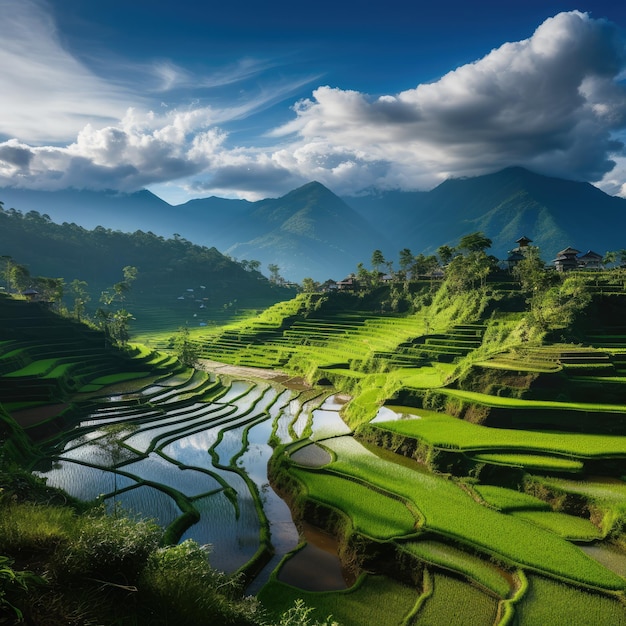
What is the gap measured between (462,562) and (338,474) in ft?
30.4

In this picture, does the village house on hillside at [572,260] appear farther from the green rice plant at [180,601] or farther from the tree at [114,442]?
the green rice plant at [180,601]

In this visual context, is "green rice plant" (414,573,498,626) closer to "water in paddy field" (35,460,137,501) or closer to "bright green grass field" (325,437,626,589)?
"bright green grass field" (325,437,626,589)

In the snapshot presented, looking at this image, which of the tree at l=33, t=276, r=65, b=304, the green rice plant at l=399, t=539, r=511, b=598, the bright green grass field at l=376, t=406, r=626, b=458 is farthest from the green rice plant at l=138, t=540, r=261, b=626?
the tree at l=33, t=276, r=65, b=304

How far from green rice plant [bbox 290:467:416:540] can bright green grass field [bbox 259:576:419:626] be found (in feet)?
7.30

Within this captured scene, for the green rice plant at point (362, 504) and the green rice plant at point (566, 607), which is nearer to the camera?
the green rice plant at point (566, 607)

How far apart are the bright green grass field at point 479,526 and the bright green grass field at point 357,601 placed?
11.3 ft

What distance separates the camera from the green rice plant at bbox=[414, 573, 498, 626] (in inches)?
556

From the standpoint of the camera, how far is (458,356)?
145 feet

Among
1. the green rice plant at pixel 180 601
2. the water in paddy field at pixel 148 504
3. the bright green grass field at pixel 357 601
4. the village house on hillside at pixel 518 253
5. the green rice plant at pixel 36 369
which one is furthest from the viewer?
the village house on hillside at pixel 518 253

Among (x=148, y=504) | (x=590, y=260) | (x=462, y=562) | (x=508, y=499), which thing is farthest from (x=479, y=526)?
(x=590, y=260)

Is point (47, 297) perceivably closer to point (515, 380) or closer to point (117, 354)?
point (117, 354)

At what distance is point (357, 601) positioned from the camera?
15.6 metres

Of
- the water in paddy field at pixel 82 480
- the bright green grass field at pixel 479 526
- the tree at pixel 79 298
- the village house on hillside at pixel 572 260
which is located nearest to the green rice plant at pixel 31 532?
the bright green grass field at pixel 479 526

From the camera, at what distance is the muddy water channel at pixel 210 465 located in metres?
19.2
